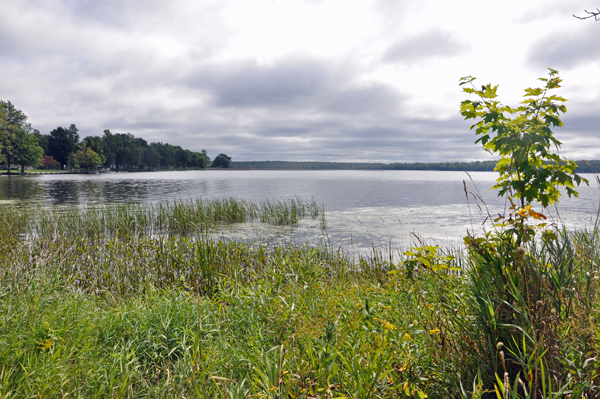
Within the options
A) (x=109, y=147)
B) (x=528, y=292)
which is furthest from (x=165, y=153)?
(x=528, y=292)

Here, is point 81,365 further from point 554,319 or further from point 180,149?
point 180,149

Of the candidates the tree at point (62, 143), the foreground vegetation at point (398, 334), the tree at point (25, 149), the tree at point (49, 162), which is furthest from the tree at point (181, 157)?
the foreground vegetation at point (398, 334)

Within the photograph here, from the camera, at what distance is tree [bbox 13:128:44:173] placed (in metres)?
79.2

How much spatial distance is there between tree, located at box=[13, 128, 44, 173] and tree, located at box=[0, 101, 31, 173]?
712 millimetres

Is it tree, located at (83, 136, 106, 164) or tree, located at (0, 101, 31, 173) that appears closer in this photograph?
tree, located at (0, 101, 31, 173)

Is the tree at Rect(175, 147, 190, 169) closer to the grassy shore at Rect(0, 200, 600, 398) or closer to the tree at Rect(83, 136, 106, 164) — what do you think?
the tree at Rect(83, 136, 106, 164)

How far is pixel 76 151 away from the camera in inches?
4385

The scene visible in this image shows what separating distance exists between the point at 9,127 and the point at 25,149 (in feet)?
33.9

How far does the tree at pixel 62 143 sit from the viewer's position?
4313 inches

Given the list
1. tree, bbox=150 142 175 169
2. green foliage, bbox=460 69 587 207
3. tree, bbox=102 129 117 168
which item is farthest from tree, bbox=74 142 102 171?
green foliage, bbox=460 69 587 207

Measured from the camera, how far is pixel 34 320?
3.84m

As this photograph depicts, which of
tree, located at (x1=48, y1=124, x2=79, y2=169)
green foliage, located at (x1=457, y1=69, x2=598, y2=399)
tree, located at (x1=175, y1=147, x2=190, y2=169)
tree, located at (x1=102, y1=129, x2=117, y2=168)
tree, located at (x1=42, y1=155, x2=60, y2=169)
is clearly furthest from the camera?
tree, located at (x1=175, y1=147, x2=190, y2=169)

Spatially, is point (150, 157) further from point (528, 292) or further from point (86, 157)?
point (528, 292)

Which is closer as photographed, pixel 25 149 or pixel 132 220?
pixel 132 220
